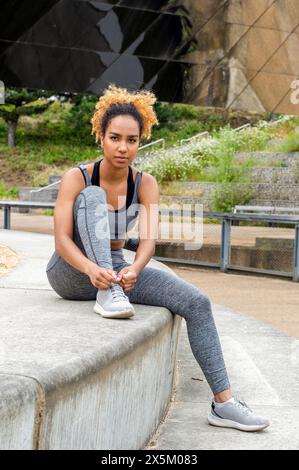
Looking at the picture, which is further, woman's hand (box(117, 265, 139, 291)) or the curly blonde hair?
the curly blonde hair

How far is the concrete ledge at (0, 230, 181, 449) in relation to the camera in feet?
6.46

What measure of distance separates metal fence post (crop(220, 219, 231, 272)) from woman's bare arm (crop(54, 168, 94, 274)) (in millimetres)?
7481

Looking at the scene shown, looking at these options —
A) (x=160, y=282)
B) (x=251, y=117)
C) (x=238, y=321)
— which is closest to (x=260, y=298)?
(x=238, y=321)

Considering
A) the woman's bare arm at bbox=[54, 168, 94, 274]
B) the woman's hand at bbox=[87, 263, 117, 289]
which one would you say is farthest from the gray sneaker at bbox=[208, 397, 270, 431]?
the woman's bare arm at bbox=[54, 168, 94, 274]

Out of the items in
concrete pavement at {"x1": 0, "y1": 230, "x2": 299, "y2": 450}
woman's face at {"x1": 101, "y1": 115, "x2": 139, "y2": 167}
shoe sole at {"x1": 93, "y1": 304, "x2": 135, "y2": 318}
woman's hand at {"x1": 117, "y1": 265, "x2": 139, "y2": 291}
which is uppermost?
woman's face at {"x1": 101, "y1": 115, "x2": 139, "y2": 167}

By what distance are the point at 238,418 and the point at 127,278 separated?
70 centimetres

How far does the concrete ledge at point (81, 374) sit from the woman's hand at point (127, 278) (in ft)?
0.38

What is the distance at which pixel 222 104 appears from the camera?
17.2 metres

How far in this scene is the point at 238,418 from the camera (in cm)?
318

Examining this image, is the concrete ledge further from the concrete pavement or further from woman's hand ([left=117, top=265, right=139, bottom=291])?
woman's hand ([left=117, top=265, right=139, bottom=291])

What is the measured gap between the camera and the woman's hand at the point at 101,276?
128 inches

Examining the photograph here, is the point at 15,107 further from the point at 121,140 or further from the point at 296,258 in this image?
the point at 121,140

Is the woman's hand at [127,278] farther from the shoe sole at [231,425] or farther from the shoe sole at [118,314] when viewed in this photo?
the shoe sole at [231,425]

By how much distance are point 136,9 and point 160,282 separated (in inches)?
542
